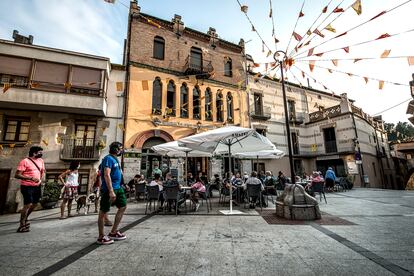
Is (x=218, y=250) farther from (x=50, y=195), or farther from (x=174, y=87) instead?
(x=174, y=87)

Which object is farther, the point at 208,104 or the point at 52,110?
the point at 208,104

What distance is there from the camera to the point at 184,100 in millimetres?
14500

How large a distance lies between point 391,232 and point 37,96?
45.9 ft

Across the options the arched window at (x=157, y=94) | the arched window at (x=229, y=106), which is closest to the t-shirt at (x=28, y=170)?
the arched window at (x=157, y=94)

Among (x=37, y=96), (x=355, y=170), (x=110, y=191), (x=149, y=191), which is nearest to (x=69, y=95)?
(x=37, y=96)

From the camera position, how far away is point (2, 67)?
31.4ft

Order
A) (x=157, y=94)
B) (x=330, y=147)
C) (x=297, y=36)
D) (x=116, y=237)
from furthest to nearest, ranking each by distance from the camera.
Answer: (x=330, y=147) < (x=157, y=94) < (x=297, y=36) < (x=116, y=237)

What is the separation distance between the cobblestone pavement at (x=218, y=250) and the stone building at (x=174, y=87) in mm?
8084

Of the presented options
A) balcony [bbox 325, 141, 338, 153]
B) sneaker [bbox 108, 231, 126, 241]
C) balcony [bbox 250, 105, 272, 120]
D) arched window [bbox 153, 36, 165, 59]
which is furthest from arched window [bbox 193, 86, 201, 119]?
balcony [bbox 325, 141, 338, 153]

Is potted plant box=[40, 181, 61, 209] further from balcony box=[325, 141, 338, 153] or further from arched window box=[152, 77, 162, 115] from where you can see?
balcony box=[325, 141, 338, 153]

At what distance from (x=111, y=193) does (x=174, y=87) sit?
465 inches

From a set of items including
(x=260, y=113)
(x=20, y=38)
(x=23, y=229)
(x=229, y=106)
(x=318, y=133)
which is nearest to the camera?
(x=23, y=229)

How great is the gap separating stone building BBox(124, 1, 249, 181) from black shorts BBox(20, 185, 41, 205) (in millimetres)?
6962

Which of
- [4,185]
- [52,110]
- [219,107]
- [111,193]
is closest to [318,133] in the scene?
[219,107]
